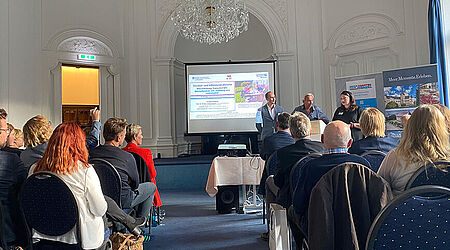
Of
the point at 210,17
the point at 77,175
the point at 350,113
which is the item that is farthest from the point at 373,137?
the point at 210,17

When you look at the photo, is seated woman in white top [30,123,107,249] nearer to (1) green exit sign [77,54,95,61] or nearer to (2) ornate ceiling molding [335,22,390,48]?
(1) green exit sign [77,54,95,61]

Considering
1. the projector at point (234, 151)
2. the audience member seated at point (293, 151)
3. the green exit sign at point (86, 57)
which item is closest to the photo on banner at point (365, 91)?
the projector at point (234, 151)

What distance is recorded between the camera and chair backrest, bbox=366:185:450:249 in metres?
1.25

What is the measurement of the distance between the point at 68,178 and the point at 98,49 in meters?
6.75

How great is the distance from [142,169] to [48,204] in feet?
5.38

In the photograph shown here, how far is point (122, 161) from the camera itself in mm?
2850

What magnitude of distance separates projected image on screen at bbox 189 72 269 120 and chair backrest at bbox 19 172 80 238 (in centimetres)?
640

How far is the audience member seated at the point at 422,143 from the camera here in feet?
5.55

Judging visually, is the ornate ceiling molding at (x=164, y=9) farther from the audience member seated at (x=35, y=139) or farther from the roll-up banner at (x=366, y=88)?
the audience member seated at (x=35, y=139)

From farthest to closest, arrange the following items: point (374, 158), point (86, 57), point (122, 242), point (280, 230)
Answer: point (86, 57), point (122, 242), point (374, 158), point (280, 230)

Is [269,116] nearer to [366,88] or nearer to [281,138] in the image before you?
[366,88]

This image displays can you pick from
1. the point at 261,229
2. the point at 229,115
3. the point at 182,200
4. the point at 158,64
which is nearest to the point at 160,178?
the point at 182,200

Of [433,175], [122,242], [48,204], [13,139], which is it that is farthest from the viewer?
[13,139]

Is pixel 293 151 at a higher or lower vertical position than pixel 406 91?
lower
